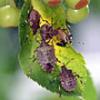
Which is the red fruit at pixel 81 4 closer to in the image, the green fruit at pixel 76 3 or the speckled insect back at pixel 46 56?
the green fruit at pixel 76 3

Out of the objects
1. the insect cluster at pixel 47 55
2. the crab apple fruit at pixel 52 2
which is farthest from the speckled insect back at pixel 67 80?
the crab apple fruit at pixel 52 2

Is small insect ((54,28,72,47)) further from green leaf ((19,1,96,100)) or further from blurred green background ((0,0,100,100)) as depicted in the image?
blurred green background ((0,0,100,100))

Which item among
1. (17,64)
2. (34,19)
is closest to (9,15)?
(34,19)

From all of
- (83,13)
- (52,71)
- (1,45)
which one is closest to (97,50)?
(1,45)

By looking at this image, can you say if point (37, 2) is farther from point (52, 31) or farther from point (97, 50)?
point (97, 50)

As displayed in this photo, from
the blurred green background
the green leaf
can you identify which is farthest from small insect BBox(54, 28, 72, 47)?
the blurred green background

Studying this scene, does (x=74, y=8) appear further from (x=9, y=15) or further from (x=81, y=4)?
(x=9, y=15)

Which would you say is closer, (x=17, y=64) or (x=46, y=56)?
(x=46, y=56)

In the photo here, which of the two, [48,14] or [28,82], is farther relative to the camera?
[28,82]
